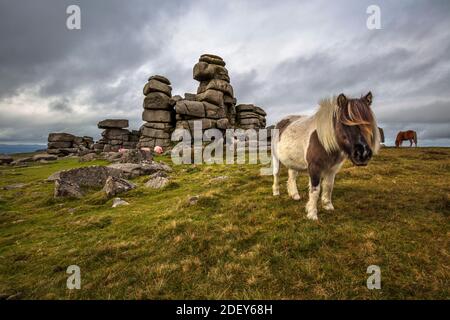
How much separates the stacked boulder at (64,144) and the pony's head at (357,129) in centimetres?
6549

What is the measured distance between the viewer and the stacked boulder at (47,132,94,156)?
57.6 metres

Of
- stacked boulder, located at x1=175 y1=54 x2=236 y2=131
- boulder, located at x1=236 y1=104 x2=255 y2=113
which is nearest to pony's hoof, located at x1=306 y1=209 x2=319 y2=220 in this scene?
stacked boulder, located at x1=175 y1=54 x2=236 y2=131

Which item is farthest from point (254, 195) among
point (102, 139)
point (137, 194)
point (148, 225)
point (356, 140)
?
point (102, 139)

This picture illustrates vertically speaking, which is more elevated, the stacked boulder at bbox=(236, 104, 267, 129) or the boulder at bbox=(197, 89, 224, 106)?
the boulder at bbox=(197, 89, 224, 106)

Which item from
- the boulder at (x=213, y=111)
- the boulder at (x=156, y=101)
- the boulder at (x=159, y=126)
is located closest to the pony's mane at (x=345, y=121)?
the boulder at (x=213, y=111)

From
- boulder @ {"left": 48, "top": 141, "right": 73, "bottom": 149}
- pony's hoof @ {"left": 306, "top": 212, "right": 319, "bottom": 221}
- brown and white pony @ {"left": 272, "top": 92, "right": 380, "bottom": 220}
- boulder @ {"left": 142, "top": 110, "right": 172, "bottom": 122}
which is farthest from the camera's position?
boulder @ {"left": 48, "top": 141, "right": 73, "bottom": 149}

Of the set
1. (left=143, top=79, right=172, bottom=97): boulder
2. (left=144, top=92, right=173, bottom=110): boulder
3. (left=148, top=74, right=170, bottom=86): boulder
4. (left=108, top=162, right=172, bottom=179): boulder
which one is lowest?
(left=108, top=162, right=172, bottom=179): boulder

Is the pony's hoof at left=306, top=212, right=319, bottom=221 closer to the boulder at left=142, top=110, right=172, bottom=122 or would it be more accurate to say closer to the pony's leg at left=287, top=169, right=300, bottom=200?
the pony's leg at left=287, top=169, right=300, bottom=200

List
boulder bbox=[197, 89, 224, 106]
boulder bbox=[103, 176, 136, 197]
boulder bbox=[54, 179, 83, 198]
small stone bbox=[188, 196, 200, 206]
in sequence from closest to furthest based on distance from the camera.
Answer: small stone bbox=[188, 196, 200, 206] < boulder bbox=[103, 176, 136, 197] < boulder bbox=[54, 179, 83, 198] < boulder bbox=[197, 89, 224, 106]

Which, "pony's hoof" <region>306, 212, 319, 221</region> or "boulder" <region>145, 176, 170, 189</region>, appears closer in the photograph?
"pony's hoof" <region>306, 212, 319, 221</region>

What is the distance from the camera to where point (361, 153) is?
18.4 feet

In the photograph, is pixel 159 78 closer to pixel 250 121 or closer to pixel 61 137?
pixel 250 121

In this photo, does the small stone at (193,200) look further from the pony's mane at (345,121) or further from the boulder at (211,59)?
the boulder at (211,59)

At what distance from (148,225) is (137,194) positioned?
6355 millimetres
